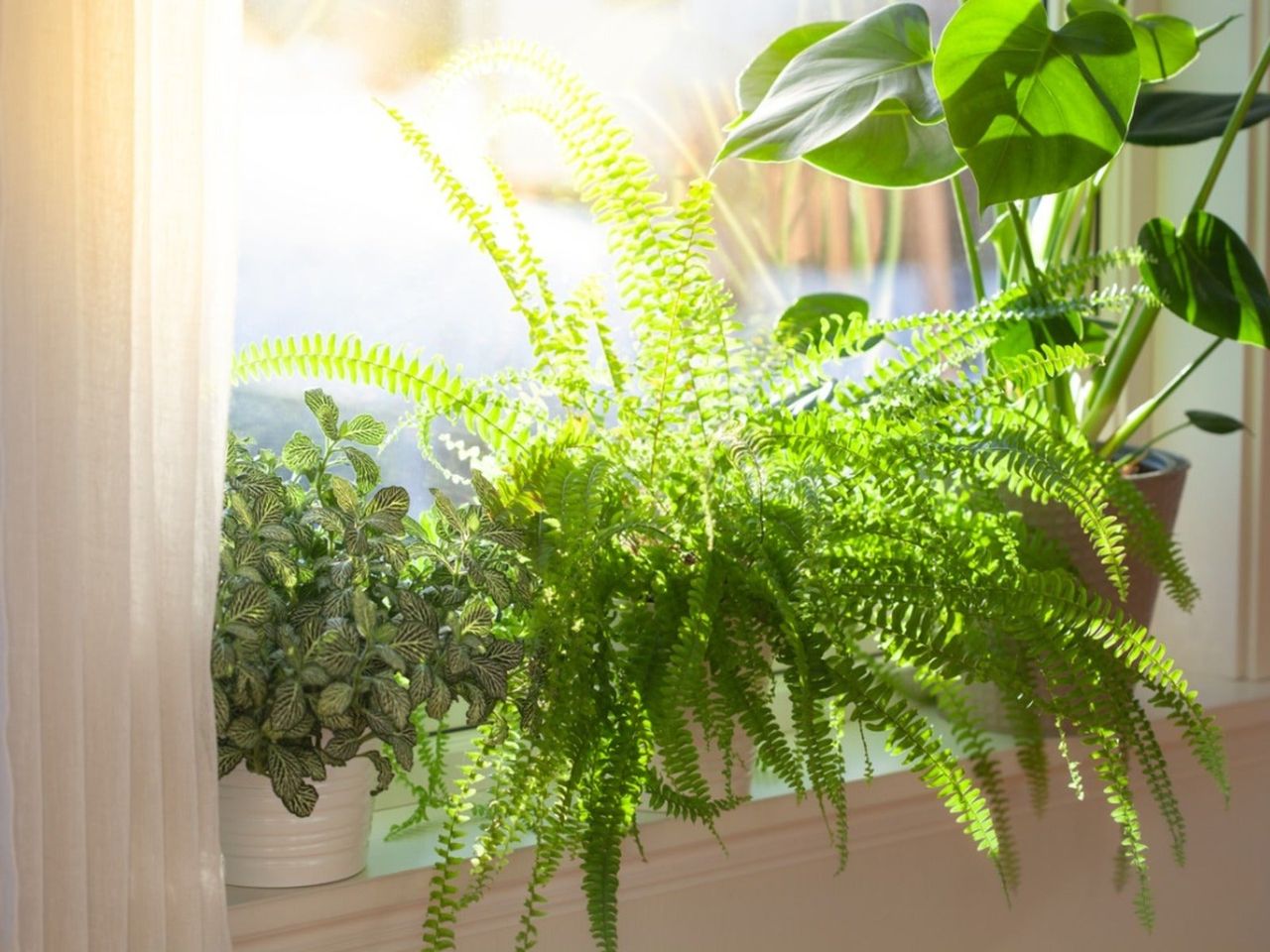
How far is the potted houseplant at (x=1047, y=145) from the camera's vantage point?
1.04 meters

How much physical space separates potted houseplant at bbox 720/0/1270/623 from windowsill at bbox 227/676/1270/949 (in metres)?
0.29

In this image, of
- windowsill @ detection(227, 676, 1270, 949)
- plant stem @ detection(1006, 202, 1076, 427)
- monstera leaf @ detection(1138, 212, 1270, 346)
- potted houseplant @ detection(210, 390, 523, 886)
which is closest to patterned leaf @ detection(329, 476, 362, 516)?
potted houseplant @ detection(210, 390, 523, 886)

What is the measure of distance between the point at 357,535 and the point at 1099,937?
3.33ft

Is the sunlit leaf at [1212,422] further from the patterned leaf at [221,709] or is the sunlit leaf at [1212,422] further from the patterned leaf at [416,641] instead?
the patterned leaf at [221,709]

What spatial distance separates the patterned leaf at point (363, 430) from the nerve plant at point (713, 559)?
0.04m

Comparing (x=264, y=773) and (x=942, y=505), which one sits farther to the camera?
(x=942, y=505)

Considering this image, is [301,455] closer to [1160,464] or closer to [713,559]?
[713,559]

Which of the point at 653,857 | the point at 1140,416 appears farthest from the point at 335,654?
the point at 1140,416

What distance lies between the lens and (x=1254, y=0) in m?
1.71

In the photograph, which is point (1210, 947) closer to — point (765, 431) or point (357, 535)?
point (765, 431)

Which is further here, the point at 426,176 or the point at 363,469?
the point at 426,176

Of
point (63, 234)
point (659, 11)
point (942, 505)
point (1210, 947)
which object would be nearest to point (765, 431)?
point (942, 505)

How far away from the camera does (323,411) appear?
1059 mm

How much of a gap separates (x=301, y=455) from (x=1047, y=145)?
0.61 metres
